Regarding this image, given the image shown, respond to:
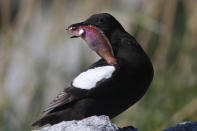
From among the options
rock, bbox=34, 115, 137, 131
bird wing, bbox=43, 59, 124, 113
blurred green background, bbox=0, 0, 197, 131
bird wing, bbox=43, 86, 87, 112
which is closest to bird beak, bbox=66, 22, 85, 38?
bird wing, bbox=43, 59, 124, 113

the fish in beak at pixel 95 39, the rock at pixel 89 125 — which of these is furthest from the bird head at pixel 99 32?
the rock at pixel 89 125

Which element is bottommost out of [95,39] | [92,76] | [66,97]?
[66,97]

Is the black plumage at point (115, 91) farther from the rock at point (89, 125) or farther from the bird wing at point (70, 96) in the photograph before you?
the rock at point (89, 125)

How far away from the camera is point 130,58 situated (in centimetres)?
Answer: 412

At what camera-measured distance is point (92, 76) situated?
13.6ft

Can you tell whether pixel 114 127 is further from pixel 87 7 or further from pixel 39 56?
pixel 39 56

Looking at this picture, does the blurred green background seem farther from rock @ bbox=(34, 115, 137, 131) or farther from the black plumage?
rock @ bbox=(34, 115, 137, 131)

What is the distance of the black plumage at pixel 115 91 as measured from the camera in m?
4.05

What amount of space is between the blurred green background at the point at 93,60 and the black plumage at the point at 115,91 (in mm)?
967

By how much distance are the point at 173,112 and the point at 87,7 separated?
4.03 feet

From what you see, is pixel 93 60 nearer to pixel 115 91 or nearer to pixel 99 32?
pixel 99 32

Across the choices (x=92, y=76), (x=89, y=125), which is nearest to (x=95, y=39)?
(x=92, y=76)

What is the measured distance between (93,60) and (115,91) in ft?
6.44

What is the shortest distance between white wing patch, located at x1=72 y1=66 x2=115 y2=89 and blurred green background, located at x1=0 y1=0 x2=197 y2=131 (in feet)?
3.35
